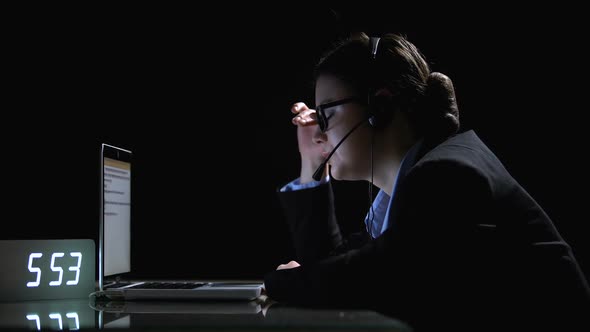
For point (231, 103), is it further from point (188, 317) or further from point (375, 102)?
point (188, 317)

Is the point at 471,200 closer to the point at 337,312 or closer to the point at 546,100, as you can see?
the point at 337,312

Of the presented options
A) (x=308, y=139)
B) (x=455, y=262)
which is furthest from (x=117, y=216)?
(x=455, y=262)

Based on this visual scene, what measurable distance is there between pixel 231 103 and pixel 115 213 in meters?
0.82

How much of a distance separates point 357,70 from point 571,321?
0.83 metres

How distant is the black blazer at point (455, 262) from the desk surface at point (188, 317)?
85 mm

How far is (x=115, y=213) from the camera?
1803 millimetres

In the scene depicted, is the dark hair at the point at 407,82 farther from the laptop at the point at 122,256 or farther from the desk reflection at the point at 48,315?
the desk reflection at the point at 48,315

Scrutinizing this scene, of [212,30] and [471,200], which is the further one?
[212,30]

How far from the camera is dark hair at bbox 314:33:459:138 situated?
4.94ft

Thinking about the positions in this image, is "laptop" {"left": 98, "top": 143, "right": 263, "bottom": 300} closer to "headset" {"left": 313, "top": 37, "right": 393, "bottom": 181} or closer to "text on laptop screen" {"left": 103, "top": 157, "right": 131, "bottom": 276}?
"text on laptop screen" {"left": 103, "top": 157, "right": 131, "bottom": 276}

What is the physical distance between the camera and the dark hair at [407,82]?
1506 mm

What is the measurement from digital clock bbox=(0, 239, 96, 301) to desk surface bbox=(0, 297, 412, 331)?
0.39 ft

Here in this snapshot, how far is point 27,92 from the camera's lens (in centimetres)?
225

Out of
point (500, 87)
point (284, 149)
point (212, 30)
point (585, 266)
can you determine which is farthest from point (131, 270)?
point (585, 266)
